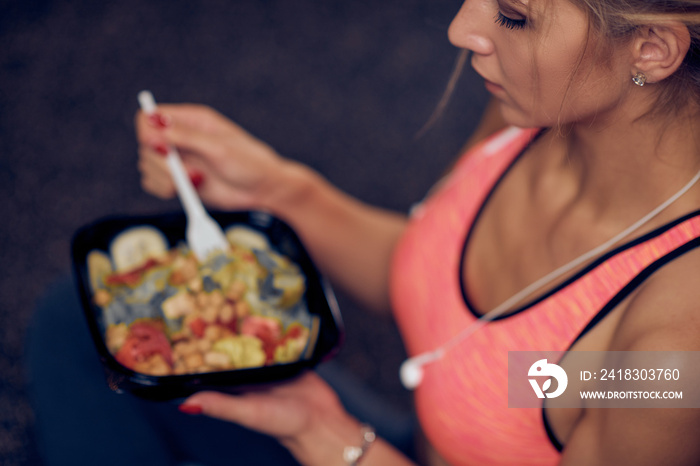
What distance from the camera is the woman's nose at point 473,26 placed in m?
0.57

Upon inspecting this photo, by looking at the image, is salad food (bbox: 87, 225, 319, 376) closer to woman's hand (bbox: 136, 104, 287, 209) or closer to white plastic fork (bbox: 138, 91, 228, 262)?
white plastic fork (bbox: 138, 91, 228, 262)

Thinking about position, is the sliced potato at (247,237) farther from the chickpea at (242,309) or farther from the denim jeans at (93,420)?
the denim jeans at (93,420)

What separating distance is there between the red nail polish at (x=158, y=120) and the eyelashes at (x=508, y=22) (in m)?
0.53

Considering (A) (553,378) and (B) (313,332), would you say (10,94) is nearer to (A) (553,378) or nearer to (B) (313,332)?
(B) (313,332)

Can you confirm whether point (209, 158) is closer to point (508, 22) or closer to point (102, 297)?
point (102, 297)

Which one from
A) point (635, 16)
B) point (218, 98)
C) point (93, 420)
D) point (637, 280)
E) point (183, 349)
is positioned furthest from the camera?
point (218, 98)

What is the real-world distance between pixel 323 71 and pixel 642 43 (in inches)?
59.7

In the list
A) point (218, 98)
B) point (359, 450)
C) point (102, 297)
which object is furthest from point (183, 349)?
point (218, 98)

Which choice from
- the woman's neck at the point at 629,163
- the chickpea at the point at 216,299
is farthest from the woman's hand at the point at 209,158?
the woman's neck at the point at 629,163

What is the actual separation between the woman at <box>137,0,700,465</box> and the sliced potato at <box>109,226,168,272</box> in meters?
0.10

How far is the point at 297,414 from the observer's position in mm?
740

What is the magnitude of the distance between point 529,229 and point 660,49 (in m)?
0.31

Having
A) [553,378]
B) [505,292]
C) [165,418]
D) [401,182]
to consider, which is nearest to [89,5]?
[401,182]

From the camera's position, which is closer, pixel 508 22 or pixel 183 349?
pixel 508 22
